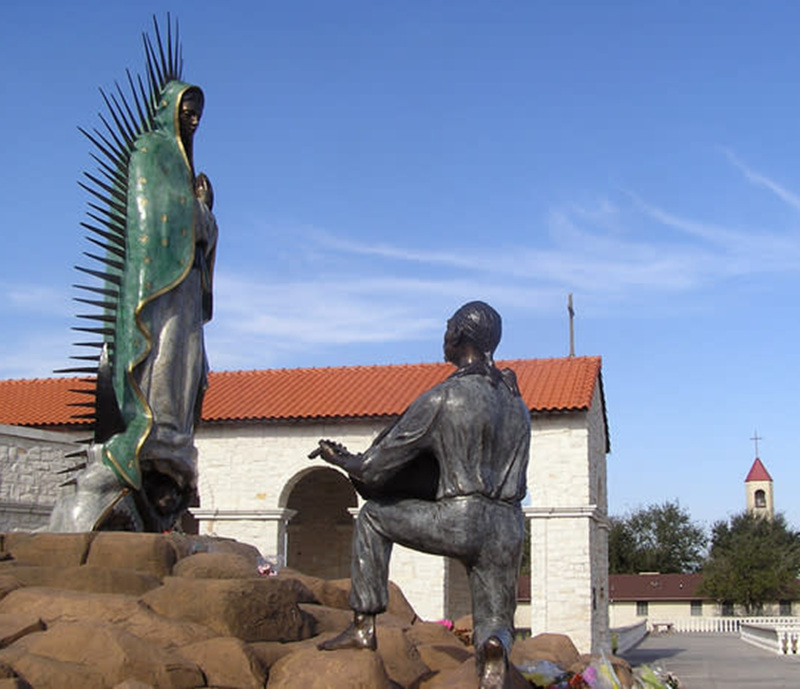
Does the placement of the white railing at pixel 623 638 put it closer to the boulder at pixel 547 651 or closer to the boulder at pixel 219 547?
the boulder at pixel 547 651

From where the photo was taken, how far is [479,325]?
4637 millimetres

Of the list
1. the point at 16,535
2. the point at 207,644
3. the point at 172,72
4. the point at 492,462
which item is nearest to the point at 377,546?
the point at 492,462

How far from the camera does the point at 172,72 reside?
27.2 feet

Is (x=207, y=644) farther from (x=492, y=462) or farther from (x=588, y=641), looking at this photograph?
(x=588, y=641)

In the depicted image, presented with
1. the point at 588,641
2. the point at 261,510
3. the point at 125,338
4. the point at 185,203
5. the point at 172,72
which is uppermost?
the point at 172,72

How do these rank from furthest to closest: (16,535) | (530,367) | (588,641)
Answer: (530,367)
(588,641)
(16,535)

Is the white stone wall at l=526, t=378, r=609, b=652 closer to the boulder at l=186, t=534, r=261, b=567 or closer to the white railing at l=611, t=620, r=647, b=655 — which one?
the white railing at l=611, t=620, r=647, b=655

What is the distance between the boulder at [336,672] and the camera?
414 cm

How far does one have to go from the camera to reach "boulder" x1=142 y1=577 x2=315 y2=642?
5176mm

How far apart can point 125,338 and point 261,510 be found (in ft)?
43.4

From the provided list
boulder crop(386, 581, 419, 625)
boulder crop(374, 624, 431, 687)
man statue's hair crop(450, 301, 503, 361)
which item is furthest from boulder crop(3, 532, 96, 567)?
man statue's hair crop(450, 301, 503, 361)

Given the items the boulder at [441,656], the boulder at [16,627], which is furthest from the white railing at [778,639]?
the boulder at [16,627]

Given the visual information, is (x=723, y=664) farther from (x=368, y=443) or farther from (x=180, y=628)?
(x=180, y=628)

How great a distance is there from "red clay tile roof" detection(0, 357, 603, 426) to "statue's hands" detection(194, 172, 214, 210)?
11.6 meters
